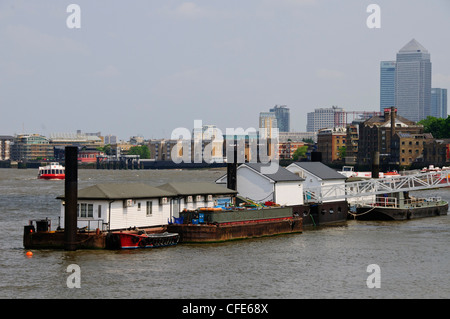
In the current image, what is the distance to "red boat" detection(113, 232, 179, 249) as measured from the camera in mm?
51062

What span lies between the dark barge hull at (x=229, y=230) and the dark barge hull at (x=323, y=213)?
6.46 m

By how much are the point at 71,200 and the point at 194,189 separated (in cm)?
1346

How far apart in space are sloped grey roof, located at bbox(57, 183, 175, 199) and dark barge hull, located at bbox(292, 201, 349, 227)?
17618 mm

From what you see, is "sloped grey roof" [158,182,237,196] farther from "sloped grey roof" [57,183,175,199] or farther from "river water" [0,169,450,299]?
"river water" [0,169,450,299]

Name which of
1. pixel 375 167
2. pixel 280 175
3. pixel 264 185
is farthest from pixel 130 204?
pixel 375 167

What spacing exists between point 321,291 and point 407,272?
8.28 meters

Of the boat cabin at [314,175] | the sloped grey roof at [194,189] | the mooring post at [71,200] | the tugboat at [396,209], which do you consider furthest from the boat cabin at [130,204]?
the tugboat at [396,209]

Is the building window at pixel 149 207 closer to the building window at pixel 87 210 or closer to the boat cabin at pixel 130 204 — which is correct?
the boat cabin at pixel 130 204

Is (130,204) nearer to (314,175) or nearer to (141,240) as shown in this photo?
(141,240)

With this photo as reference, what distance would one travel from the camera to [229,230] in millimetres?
56531

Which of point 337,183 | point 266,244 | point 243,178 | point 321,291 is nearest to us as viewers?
point 321,291
